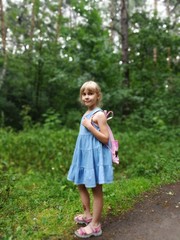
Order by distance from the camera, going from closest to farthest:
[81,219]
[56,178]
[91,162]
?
[91,162] < [81,219] < [56,178]

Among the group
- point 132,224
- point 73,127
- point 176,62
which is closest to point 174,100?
point 176,62

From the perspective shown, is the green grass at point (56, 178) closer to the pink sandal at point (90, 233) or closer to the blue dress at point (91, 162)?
the pink sandal at point (90, 233)

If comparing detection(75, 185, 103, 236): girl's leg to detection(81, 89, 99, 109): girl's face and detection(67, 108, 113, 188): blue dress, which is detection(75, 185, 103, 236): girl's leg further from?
detection(81, 89, 99, 109): girl's face

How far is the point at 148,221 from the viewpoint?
12.9 ft

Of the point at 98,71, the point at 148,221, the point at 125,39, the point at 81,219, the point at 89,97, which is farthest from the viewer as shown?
the point at 125,39

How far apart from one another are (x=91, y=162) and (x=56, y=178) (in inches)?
109

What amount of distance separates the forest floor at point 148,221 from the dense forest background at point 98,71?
546cm

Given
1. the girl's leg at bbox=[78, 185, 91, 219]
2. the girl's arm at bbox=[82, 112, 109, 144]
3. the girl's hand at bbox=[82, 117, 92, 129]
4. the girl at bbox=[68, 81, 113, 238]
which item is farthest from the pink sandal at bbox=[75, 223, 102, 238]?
the girl's hand at bbox=[82, 117, 92, 129]

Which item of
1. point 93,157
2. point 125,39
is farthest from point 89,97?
point 125,39

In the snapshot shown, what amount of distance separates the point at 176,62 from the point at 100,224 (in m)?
10.9

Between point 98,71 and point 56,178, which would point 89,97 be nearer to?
point 56,178

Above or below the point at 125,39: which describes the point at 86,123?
below

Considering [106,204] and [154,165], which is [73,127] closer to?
[154,165]

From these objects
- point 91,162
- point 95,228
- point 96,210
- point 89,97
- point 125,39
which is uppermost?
point 125,39
